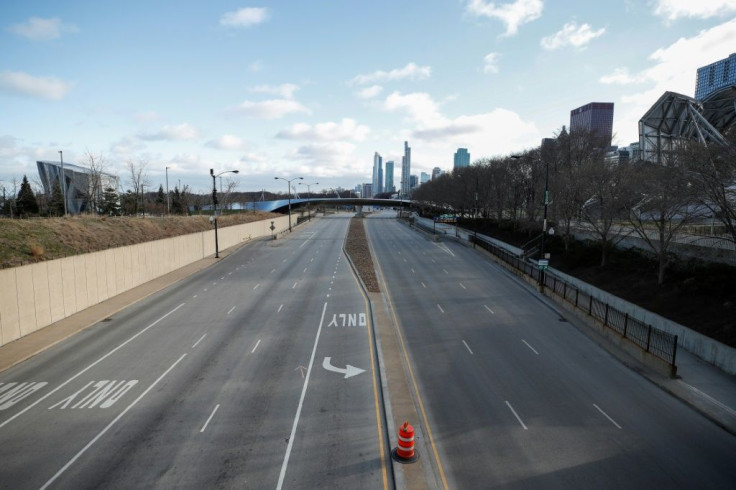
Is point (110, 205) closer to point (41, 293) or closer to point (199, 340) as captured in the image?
point (41, 293)

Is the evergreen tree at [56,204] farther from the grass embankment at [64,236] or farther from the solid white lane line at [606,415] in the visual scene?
the solid white lane line at [606,415]

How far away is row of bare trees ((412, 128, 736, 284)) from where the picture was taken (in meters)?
18.4

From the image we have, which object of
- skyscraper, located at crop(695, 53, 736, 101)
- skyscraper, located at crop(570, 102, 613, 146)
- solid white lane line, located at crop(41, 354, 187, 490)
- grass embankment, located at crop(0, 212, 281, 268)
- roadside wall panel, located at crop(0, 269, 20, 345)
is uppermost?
skyscraper, located at crop(695, 53, 736, 101)

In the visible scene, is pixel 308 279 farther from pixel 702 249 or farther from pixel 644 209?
pixel 702 249

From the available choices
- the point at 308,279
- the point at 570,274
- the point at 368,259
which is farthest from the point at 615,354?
the point at 368,259

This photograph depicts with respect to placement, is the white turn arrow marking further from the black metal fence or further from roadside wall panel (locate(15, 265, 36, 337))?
roadside wall panel (locate(15, 265, 36, 337))

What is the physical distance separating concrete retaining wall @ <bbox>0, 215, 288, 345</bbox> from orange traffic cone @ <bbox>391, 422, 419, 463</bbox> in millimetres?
17899

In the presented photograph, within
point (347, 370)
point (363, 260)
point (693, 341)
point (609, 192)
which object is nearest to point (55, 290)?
point (347, 370)

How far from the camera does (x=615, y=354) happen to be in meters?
16.8

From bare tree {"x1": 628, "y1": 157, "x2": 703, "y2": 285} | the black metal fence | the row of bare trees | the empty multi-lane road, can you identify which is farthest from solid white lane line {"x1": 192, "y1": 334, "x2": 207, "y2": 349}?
bare tree {"x1": 628, "y1": 157, "x2": 703, "y2": 285}

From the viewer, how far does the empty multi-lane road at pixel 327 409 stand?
916 centimetres

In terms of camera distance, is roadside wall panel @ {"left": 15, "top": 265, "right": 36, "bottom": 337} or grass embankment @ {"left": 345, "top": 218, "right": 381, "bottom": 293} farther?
grass embankment @ {"left": 345, "top": 218, "right": 381, "bottom": 293}

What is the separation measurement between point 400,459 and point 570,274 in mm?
29429

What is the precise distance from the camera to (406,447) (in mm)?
9328
